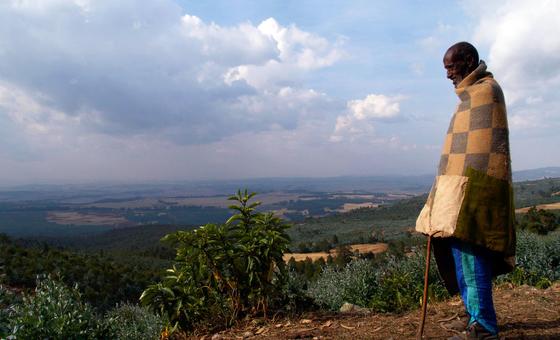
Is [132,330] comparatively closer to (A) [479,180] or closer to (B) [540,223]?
(A) [479,180]

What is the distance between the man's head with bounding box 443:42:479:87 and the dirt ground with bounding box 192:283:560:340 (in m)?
2.24

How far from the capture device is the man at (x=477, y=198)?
9.77 feet

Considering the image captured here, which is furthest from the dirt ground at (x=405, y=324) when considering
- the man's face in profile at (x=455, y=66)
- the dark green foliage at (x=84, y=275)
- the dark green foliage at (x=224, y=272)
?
the dark green foliage at (x=84, y=275)

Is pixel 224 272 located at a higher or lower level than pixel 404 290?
higher

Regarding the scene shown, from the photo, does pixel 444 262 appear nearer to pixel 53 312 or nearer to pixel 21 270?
pixel 53 312

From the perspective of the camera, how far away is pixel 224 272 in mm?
4316

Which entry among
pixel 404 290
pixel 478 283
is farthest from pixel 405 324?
pixel 404 290

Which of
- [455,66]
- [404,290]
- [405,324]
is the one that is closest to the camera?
[455,66]

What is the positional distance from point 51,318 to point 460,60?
3864 millimetres

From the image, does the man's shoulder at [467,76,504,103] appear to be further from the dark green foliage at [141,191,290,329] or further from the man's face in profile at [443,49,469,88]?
the dark green foliage at [141,191,290,329]

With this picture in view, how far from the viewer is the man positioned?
2979mm

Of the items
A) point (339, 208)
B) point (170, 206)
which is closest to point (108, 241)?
point (339, 208)

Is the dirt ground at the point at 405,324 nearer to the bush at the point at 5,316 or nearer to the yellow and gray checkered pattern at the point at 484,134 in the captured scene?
the yellow and gray checkered pattern at the point at 484,134

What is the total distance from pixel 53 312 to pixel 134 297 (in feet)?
54.6
